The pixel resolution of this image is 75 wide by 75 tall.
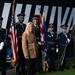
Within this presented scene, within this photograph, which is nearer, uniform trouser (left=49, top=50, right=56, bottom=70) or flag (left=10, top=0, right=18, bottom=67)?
flag (left=10, top=0, right=18, bottom=67)

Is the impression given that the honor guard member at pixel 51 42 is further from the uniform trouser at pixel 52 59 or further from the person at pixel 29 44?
the person at pixel 29 44

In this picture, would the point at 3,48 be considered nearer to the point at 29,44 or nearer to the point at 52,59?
the point at 29,44

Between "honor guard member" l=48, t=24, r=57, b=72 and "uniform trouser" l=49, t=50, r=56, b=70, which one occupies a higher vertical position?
"honor guard member" l=48, t=24, r=57, b=72

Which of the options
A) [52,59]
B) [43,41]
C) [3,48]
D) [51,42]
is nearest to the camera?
[3,48]

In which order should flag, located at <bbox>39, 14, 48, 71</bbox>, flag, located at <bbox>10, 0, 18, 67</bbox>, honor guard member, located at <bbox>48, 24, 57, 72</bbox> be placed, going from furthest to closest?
honor guard member, located at <bbox>48, 24, 57, 72</bbox>
flag, located at <bbox>39, 14, 48, 71</bbox>
flag, located at <bbox>10, 0, 18, 67</bbox>

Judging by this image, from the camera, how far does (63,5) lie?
1102 centimetres

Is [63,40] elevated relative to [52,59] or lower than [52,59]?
elevated

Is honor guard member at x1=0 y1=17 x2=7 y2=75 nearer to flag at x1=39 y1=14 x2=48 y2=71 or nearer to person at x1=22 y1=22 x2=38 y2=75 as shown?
person at x1=22 y1=22 x2=38 y2=75

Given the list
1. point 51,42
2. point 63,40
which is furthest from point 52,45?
point 63,40

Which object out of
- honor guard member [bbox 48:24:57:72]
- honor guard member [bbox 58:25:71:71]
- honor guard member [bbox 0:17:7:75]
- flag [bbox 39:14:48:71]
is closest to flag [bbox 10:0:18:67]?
honor guard member [bbox 0:17:7:75]

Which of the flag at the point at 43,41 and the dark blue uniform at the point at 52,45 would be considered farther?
the dark blue uniform at the point at 52,45

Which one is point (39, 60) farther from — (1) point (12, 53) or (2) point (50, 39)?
(1) point (12, 53)

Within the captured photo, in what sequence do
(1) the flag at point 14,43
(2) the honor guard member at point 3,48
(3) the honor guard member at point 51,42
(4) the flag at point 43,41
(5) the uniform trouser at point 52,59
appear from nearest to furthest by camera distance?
(2) the honor guard member at point 3,48
(1) the flag at point 14,43
(4) the flag at point 43,41
(3) the honor guard member at point 51,42
(5) the uniform trouser at point 52,59

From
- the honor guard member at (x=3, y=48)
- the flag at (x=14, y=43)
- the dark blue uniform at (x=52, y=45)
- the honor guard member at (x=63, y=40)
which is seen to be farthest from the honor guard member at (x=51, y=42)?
the honor guard member at (x=3, y=48)
